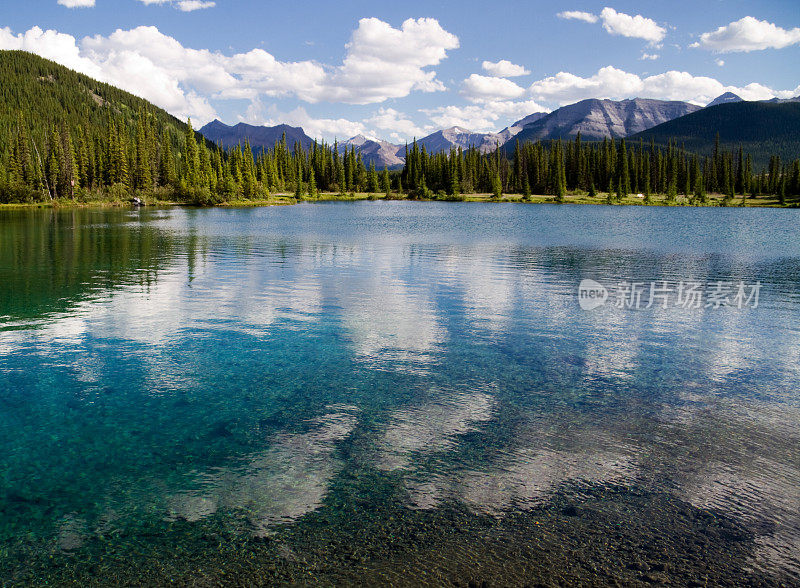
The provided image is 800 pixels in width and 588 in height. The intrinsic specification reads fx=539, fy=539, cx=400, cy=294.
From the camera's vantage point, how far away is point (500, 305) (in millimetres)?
22328

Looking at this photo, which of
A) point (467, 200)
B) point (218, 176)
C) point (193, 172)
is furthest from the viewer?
point (467, 200)

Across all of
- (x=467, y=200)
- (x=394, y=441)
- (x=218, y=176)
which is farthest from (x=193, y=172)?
(x=394, y=441)

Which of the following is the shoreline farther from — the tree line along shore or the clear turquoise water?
the clear turquoise water

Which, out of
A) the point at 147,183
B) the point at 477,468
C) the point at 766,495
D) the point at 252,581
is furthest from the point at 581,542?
the point at 147,183

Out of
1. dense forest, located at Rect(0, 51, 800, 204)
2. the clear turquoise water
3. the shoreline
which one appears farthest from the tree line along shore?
the clear turquoise water

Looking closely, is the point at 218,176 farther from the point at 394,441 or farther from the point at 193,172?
the point at 394,441

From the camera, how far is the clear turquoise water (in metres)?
6.73

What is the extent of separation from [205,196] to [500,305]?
378 ft

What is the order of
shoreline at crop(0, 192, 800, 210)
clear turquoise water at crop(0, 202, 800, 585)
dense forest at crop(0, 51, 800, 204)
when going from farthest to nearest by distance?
dense forest at crop(0, 51, 800, 204), shoreline at crop(0, 192, 800, 210), clear turquoise water at crop(0, 202, 800, 585)

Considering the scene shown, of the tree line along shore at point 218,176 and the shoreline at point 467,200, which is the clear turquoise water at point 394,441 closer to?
the shoreline at point 467,200

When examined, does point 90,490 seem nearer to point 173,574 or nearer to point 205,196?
point 173,574

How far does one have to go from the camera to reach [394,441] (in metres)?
9.78

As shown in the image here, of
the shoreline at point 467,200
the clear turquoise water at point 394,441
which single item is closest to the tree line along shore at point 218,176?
the shoreline at point 467,200

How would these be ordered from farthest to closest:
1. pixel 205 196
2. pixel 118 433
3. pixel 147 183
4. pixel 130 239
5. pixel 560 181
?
pixel 560 181
pixel 147 183
pixel 205 196
pixel 130 239
pixel 118 433
